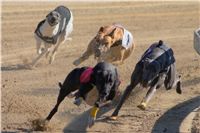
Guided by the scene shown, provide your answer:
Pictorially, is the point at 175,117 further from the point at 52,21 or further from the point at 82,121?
Answer: the point at 52,21

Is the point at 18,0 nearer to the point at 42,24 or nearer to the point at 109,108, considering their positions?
the point at 42,24

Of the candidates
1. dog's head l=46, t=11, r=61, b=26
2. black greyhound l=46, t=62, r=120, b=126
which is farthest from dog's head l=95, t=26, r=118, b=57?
dog's head l=46, t=11, r=61, b=26

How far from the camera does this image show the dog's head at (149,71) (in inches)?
352

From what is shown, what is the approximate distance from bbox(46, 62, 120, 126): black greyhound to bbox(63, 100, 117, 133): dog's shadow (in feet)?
0.92

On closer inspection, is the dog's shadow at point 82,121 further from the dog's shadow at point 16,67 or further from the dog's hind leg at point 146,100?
the dog's shadow at point 16,67

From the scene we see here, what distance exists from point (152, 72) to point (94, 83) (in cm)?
→ 96

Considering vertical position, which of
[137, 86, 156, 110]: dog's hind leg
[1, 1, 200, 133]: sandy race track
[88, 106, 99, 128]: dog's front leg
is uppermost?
[88, 106, 99, 128]: dog's front leg

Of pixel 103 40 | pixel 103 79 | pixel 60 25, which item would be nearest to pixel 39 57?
pixel 60 25

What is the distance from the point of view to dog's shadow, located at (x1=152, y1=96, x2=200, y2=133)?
8.77 meters

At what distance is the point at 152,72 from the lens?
897cm

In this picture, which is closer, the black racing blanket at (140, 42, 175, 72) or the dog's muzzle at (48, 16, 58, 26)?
the black racing blanket at (140, 42, 175, 72)

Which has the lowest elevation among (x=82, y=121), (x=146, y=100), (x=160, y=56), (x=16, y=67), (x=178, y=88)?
(x=16, y=67)

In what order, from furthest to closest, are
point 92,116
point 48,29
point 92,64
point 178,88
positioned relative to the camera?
point 92,64 → point 48,29 → point 178,88 → point 92,116

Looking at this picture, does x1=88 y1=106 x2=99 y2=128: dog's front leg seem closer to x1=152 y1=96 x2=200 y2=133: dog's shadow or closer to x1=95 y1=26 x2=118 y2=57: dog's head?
x1=152 y1=96 x2=200 y2=133: dog's shadow
